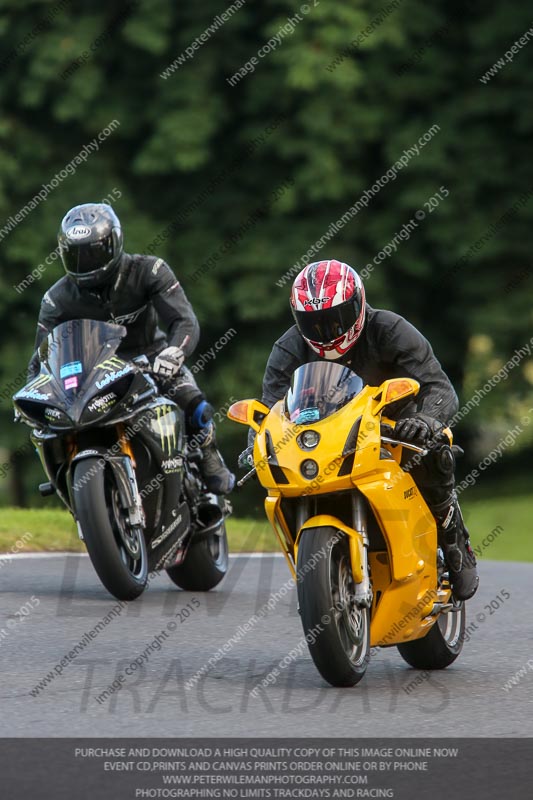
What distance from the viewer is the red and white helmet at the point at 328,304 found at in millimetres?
6242

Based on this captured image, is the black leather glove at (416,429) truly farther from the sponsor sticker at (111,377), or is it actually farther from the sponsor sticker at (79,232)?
the sponsor sticker at (79,232)

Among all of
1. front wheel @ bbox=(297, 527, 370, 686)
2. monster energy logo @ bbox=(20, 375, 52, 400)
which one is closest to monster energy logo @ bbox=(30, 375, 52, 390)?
monster energy logo @ bbox=(20, 375, 52, 400)

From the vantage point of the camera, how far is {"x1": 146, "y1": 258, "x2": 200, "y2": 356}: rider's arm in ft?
29.5

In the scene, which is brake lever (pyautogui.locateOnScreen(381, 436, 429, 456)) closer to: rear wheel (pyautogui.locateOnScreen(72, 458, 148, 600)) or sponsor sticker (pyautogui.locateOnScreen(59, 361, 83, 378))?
rear wheel (pyautogui.locateOnScreen(72, 458, 148, 600))

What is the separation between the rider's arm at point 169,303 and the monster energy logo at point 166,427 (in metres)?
0.39

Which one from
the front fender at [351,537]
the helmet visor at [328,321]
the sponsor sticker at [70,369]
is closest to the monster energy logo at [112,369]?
the sponsor sticker at [70,369]

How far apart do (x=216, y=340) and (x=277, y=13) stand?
461cm

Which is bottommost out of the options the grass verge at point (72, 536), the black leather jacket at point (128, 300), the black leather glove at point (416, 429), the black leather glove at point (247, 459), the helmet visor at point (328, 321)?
the grass verge at point (72, 536)

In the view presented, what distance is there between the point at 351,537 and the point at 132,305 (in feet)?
11.6

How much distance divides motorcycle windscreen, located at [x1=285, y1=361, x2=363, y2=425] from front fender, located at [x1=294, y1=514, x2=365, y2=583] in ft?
1.25
